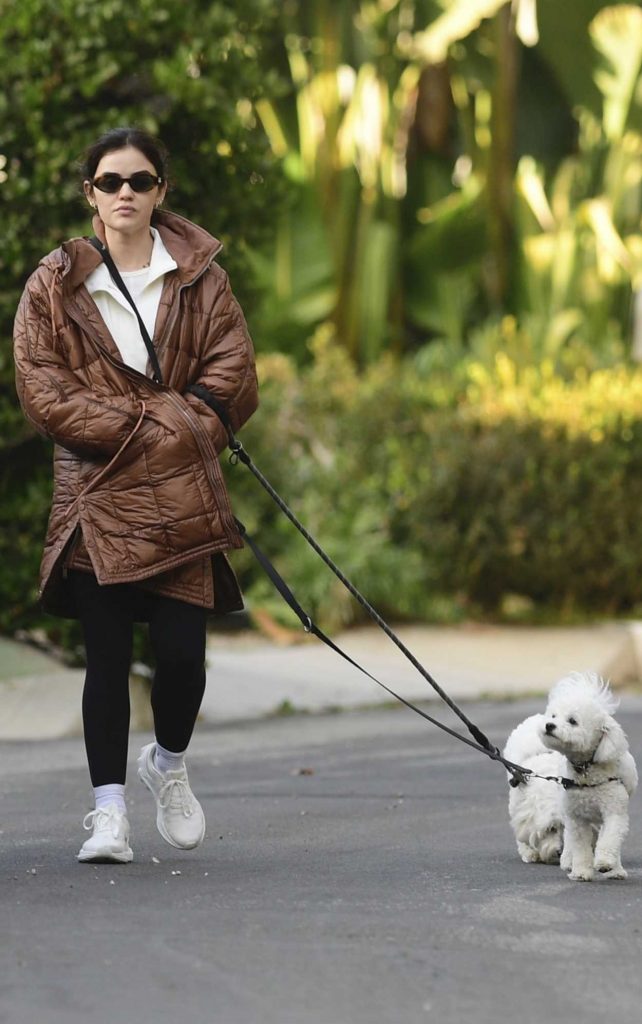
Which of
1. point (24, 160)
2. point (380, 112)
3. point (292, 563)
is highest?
point (380, 112)

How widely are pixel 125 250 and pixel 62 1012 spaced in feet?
8.10

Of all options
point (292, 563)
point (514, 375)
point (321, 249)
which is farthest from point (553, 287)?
point (292, 563)

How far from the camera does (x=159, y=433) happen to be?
17.5 ft

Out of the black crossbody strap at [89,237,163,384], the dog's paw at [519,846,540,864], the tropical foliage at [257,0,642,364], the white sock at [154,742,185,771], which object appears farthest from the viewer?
the tropical foliage at [257,0,642,364]

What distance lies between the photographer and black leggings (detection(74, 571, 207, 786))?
5.49m

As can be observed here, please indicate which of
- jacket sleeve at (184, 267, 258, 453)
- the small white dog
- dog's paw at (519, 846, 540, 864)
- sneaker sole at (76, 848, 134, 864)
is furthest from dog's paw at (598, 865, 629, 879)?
jacket sleeve at (184, 267, 258, 453)

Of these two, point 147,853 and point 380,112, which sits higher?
point 380,112

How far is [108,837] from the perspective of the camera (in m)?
5.44

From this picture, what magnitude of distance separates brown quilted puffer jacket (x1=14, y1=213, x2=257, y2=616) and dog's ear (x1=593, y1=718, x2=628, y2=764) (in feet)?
3.85

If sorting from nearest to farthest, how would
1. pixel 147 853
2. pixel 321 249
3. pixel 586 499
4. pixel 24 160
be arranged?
1. pixel 147 853
2. pixel 24 160
3. pixel 586 499
4. pixel 321 249

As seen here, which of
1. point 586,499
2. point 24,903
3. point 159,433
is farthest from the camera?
point 586,499

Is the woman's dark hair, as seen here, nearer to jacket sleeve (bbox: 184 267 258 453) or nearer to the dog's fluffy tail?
jacket sleeve (bbox: 184 267 258 453)

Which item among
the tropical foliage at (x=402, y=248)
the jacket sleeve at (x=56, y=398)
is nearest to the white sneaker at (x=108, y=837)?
the jacket sleeve at (x=56, y=398)

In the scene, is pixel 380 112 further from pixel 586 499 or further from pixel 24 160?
pixel 24 160
